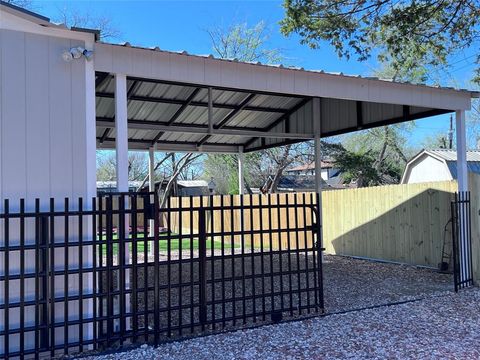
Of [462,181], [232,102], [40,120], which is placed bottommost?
[462,181]

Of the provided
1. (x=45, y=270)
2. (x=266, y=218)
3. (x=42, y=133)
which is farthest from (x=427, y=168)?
(x=45, y=270)

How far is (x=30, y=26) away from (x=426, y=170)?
82.1 feet

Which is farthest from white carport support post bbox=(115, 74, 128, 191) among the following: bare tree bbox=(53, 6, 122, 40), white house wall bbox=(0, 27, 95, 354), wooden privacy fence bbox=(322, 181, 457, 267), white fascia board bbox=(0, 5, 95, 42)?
bare tree bbox=(53, 6, 122, 40)

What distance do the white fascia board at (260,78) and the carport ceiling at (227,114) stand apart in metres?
0.83

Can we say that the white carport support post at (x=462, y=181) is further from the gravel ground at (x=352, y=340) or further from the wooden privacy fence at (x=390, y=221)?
the gravel ground at (x=352, y=340)

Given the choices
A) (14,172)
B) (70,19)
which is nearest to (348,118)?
(14,172)

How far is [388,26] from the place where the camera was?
8742 mm

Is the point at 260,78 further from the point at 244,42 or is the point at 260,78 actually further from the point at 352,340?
the point at 244,42

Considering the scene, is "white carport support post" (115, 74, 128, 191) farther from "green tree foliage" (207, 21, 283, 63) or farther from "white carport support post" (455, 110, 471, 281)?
"green tree foliage" (207, 21, 283, 63)

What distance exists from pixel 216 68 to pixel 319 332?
3.10 metres

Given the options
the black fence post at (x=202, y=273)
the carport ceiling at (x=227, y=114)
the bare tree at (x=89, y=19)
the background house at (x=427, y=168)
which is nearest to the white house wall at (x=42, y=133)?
the black fence post at (x=202, y=273)

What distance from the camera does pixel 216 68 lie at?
522 cm

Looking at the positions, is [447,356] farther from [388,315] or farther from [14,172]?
[14,172]

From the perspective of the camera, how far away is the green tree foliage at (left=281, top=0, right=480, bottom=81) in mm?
8497
